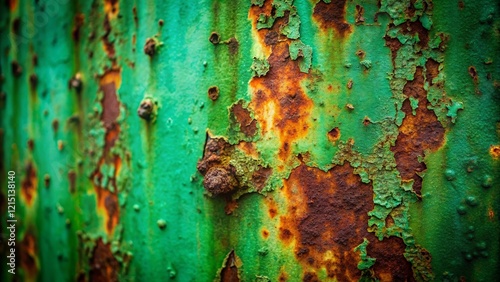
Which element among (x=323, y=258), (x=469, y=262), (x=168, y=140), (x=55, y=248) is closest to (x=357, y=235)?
(x=323, y=258)

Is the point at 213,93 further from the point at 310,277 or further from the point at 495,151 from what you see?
the point at 495,151

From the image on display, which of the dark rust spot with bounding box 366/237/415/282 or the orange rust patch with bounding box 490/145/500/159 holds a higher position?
the orange rust patch with bounding box 490/145/500/159

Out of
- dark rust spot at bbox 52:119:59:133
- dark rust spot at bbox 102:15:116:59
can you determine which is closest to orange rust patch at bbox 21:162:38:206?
dark rust spot at bbox 52:119:59:133

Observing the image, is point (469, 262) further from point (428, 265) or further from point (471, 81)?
point (471, 81)

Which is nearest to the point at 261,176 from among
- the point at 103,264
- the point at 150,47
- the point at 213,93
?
the point at 213,93

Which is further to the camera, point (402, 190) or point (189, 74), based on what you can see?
point (189, 74)

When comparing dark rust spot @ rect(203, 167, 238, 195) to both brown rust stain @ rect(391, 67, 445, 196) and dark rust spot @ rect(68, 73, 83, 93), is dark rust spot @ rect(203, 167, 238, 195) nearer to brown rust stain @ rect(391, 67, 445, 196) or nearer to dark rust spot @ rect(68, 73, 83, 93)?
brown rust stain @ rect(391, 67, 445, 196)
